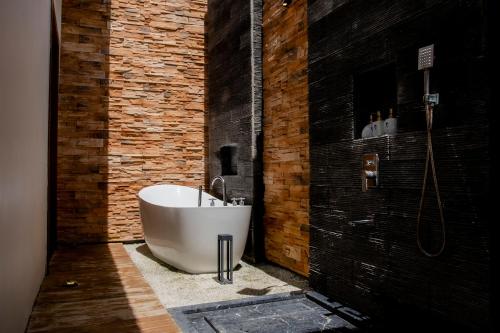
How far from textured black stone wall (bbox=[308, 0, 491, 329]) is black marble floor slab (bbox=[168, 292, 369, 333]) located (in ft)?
0.39

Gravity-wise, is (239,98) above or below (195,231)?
above

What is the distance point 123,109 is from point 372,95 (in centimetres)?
322

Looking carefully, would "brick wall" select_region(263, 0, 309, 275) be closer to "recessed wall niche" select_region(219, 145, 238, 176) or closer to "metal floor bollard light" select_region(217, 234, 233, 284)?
"metal floor bollard light" select_region(217, 234, 233, 284)

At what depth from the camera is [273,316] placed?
2379mm

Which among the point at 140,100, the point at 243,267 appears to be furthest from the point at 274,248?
the point at 140,100

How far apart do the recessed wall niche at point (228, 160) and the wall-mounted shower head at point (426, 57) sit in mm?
2627

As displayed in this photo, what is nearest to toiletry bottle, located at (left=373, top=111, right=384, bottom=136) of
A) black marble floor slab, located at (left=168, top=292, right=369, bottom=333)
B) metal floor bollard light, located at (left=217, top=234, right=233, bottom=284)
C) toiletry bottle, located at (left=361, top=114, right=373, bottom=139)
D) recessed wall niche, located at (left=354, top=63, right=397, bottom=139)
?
toiletry bottle, located at (left=361, top=114, right=373, bottom=139)

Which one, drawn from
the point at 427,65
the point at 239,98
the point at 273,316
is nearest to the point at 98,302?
the point at 273,316

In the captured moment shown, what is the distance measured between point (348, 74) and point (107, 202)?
10.9 ft

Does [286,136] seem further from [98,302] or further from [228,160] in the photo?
[98,302]

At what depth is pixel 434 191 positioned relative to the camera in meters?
1.93

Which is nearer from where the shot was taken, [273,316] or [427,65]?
[427,65]

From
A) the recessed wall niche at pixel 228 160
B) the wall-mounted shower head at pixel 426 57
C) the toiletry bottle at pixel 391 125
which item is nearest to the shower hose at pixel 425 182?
the wall-mounted shower head at pixel 426 57

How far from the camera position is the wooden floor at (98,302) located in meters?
2.03
